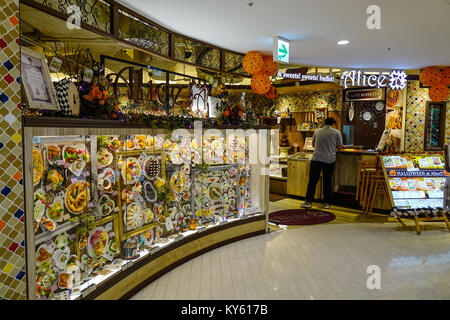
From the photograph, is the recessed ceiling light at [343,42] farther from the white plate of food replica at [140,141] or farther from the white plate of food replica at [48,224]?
the white plate of food replica at [48,224]

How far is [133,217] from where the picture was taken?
3.16 metres

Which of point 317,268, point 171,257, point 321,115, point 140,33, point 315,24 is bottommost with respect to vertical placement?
point 317,268

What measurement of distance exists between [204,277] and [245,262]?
661 millimetres

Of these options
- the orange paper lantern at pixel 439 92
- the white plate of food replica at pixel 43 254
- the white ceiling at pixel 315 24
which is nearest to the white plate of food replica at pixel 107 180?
the white plate of food replica at pixel 43 254

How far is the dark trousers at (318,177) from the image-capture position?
266 inches

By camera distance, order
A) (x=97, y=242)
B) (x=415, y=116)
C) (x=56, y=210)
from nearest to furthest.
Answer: (x=56, y=210)
(x=97, y=242)
(x=415, y=116)

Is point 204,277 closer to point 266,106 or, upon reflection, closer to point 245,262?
point 245,262

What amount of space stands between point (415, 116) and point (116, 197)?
840 centimetres

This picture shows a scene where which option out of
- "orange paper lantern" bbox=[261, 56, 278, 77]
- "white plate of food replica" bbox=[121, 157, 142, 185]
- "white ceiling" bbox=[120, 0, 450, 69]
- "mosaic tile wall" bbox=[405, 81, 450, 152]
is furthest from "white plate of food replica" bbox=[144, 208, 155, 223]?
"mosaic tile wall" bbox=[405, 81, 450, 152]

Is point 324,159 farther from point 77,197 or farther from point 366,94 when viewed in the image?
point 77,197

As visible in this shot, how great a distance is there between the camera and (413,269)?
3.78m

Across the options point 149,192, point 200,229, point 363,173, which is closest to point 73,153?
point 149,192

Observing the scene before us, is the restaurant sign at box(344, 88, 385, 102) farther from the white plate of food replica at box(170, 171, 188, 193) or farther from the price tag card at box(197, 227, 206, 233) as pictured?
the white plate of food replica at box(170, 171, 188, 193)
